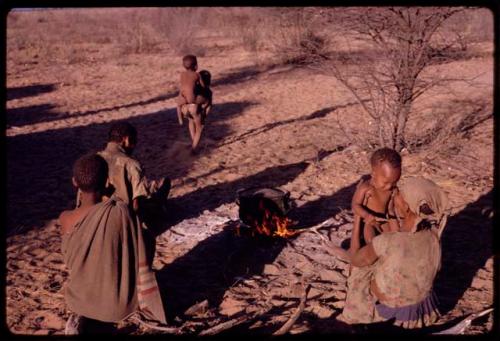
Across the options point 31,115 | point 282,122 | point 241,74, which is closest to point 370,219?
point 282,122

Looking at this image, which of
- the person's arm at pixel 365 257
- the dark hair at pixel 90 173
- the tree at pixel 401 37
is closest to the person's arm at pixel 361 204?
the person's arm at pixel 365 257

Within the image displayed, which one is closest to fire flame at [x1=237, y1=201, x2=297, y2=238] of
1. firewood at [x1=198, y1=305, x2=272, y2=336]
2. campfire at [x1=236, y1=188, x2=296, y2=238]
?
campfire at [x1=236, y1=188, x2=296, y2=238]

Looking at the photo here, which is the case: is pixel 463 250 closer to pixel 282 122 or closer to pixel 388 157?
pixel 388 157

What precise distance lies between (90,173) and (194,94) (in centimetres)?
507

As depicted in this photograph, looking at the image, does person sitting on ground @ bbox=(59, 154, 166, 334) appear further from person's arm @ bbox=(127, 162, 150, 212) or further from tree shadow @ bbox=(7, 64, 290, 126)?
tree shadow @ bbox=(7, 64, 290, 126)

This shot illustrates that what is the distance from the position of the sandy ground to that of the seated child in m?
0.67

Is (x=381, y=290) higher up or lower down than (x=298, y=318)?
higher up

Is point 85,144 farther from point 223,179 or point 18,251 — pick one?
point 18,251

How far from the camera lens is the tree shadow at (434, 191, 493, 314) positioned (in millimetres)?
4398

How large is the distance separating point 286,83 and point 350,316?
12192mm

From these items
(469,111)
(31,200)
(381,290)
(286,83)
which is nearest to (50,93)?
(286,83)

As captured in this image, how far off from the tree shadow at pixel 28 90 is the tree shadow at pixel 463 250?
12099mm

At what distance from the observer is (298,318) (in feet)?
13.0

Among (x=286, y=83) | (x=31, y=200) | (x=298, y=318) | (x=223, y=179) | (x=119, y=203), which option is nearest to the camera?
(x=119, y=203)
